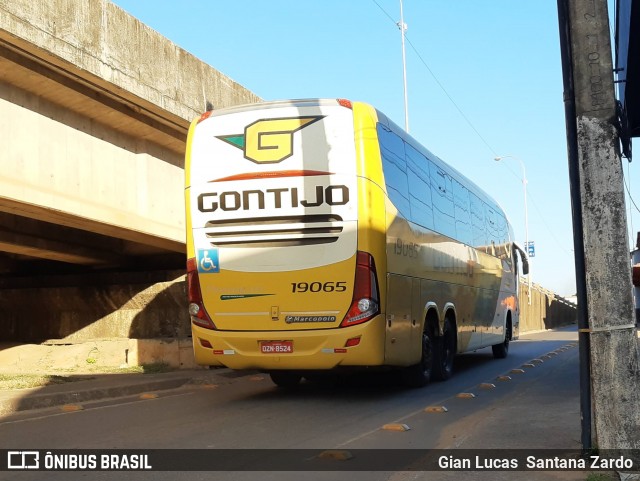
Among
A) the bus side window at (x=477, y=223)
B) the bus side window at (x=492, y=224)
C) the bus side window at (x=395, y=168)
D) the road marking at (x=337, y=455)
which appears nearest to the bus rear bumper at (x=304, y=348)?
the bus side window at (x=395, y=168)

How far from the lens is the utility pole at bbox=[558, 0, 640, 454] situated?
5.20 metres

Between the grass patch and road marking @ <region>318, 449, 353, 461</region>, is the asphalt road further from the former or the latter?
the grass patch

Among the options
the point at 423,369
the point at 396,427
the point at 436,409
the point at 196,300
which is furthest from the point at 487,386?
the point at 196,300

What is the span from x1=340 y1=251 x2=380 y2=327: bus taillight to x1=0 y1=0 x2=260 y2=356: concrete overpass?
16.7ft

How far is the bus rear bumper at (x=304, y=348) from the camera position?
30.1 feet

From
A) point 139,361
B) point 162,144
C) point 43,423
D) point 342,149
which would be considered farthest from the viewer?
point 139,361

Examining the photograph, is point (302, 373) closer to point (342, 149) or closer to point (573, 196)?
point (342, 149)

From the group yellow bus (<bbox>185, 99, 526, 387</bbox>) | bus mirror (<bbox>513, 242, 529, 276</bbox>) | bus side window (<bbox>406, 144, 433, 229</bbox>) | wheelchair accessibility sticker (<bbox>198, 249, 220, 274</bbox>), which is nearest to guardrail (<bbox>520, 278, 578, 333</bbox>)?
bus mirror (<bbox>513, 242, 529, 276</bbox>)

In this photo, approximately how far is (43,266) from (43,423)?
35.1 feet

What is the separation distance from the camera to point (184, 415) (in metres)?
8.98

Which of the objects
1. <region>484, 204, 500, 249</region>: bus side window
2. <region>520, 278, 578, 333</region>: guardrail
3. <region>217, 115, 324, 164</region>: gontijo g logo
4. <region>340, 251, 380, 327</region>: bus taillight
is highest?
<region>217, 115, 324, 164</region>: gontijo g logo

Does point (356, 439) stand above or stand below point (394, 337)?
below

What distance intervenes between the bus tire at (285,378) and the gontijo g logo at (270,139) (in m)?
3.61

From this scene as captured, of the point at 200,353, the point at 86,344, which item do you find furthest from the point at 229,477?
the point at 86,344
